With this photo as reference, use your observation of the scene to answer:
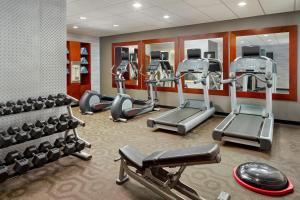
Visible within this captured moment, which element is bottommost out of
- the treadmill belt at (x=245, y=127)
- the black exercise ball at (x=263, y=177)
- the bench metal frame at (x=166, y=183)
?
the black exercise ball at (x=263, y=177)

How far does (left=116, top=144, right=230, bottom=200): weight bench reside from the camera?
186 centimetres

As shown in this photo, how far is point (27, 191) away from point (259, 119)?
457 cm

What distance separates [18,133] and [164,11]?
4220 millimetres

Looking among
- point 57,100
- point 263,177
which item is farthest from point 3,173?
point 263,177

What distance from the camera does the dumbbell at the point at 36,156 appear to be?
2672 mm

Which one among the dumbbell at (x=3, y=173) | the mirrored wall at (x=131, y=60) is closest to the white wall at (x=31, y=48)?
the dumbbell at (x=3, y=173)

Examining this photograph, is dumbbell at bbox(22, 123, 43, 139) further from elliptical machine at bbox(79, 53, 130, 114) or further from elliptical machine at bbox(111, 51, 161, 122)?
elliptical machine at bbox(79, 53, 130, 114)

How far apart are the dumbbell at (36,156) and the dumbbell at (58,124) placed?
42 cm

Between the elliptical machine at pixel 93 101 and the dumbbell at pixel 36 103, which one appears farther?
the elliptical machine at pixel 93 101

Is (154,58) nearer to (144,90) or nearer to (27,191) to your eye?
(144,90)

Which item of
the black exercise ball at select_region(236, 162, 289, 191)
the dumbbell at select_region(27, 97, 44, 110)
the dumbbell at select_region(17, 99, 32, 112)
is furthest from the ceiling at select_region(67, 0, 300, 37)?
the black exercise ball at select_region(236, 162, 289, 191)

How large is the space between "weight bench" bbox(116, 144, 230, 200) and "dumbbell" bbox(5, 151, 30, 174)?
111 cm

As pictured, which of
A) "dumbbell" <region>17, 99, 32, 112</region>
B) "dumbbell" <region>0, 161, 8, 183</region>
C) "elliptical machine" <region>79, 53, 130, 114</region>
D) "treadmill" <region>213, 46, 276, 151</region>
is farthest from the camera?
"elliptical machine" <region>79, 53, 130, 114</region>

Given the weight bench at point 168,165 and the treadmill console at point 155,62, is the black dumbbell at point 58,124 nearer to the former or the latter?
the weight bench at point 168,165
